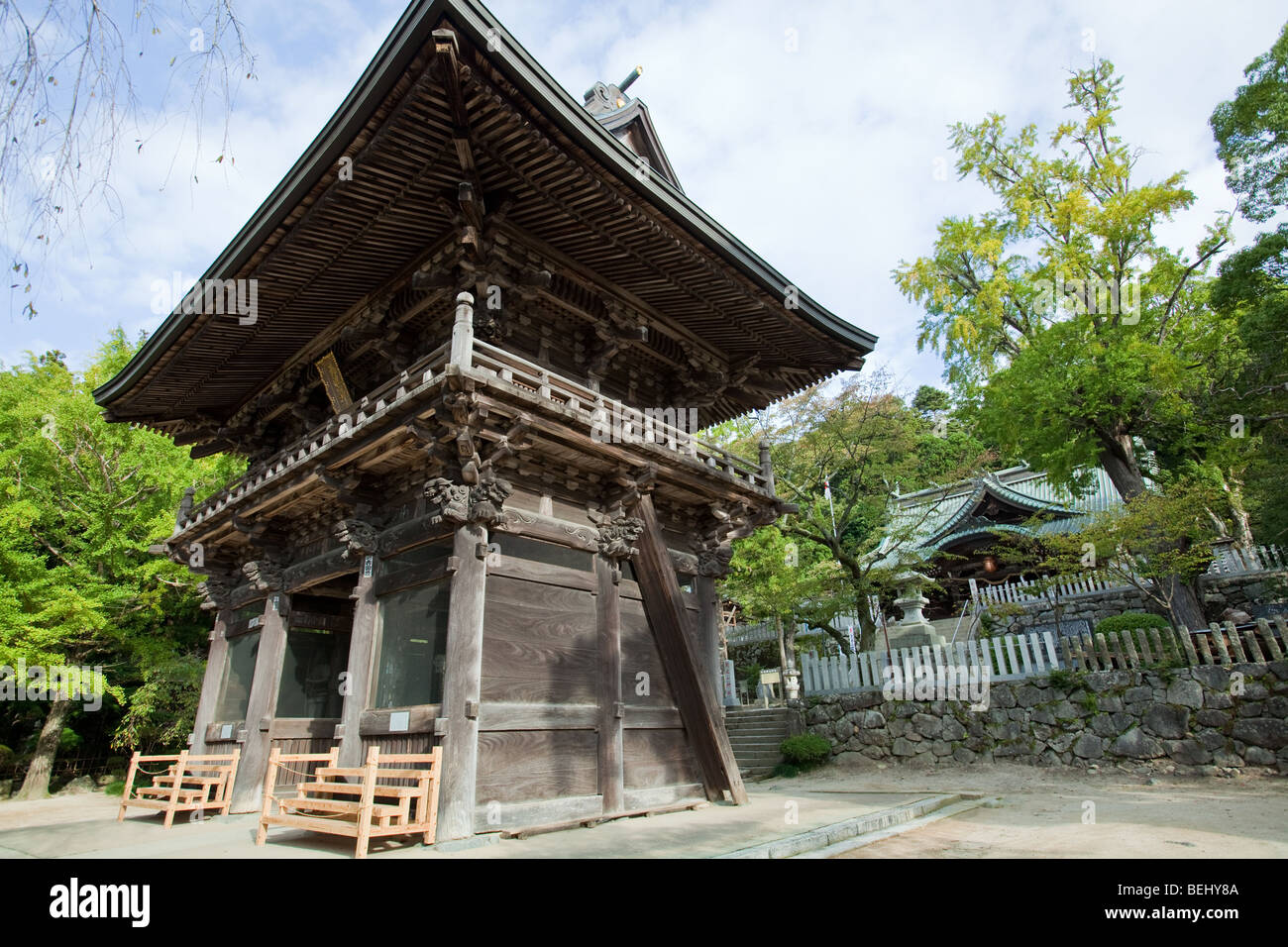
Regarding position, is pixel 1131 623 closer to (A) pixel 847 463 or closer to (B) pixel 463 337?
(A) pixel 847 463

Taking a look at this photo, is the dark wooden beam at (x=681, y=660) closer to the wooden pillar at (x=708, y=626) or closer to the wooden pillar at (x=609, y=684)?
the wooden pillar at (x=609, y=684)

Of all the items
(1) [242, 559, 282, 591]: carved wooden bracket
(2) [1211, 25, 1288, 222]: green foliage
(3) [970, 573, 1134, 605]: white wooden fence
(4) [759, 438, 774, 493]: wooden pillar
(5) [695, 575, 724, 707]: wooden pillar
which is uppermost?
(2) [1211, 25, 1288, 222]: green foliage

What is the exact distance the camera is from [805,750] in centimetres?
1600

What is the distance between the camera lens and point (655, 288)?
11.0 m

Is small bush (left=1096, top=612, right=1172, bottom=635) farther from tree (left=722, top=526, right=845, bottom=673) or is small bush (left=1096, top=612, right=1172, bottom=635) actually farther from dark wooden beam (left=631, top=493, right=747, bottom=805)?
dark wooden beam (left=631, top=493, right=747, bottom=805)

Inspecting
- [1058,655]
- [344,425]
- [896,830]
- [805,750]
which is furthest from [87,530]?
[1058,655]

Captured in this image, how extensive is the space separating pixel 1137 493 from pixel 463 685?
658 inches

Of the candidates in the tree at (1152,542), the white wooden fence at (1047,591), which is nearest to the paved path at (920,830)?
the tree at (1152,542)

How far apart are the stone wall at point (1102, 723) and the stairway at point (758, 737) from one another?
135 centimetres

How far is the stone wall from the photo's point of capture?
37.4 ft

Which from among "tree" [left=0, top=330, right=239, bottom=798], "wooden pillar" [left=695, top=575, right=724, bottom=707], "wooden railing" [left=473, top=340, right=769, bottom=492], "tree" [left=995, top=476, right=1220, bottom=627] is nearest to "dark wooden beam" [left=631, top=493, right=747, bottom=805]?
"wooden pillar" [left=695, top=575, right=724, bottom=707]

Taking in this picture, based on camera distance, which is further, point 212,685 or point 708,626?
point 212,685

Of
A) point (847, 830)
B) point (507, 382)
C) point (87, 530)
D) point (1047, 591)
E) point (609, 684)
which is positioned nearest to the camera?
point (847, 830)

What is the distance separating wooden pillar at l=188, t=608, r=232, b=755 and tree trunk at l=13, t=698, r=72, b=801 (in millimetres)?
9001
